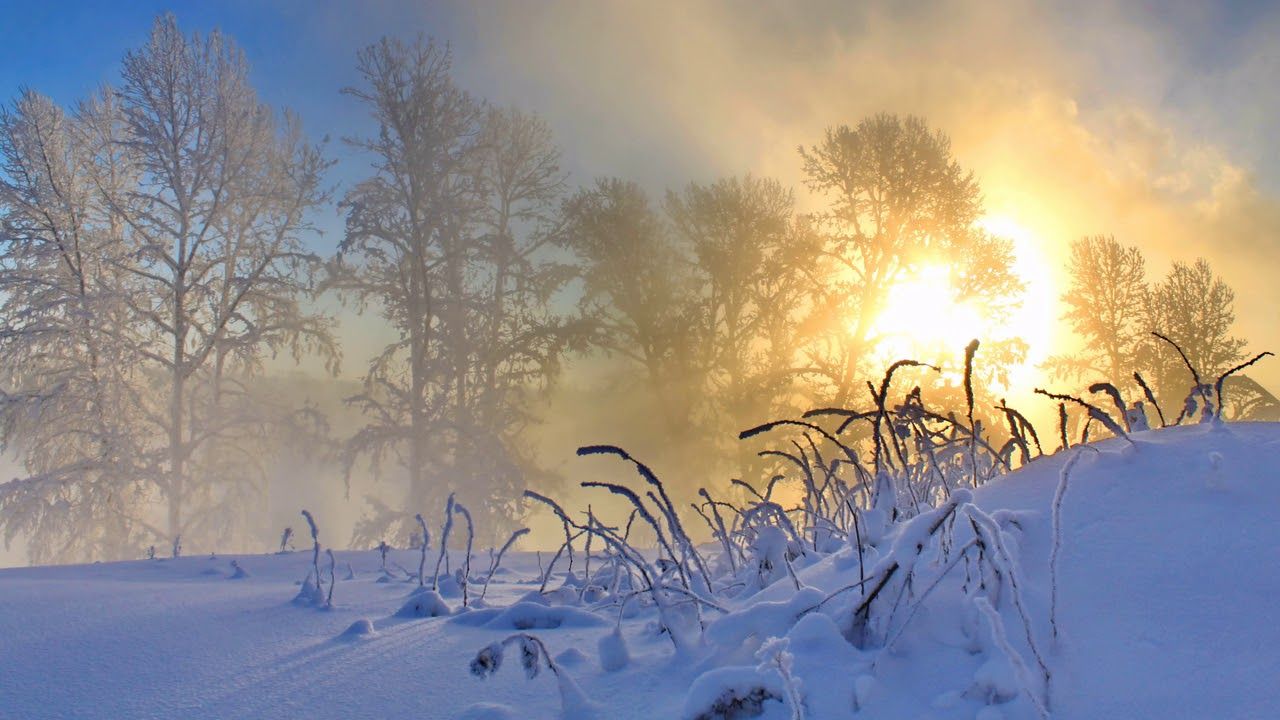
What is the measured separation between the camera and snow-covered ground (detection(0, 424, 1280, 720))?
0.86 meters

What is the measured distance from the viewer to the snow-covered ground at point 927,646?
34.0 inches

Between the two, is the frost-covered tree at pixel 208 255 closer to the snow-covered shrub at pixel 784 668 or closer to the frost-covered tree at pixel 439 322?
the frost-covered tree at pixel 439 322

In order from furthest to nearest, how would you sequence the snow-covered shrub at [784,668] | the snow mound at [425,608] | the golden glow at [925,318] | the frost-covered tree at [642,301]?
the frost-covered tree at [642,301] < the golden glow at [925,318] < the snow mound at [425,608] < the snow-covered shrub at [784,668]

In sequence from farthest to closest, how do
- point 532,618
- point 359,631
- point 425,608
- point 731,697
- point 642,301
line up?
point 642,301 → point 425,608 → point 532,618 → point 359,631 → point 731,697

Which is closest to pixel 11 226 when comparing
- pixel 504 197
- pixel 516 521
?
pixel 504 197

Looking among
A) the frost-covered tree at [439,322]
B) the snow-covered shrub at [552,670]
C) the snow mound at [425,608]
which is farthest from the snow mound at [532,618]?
the frost-covered tree at [439,322]

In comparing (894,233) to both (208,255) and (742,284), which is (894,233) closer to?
(742,284)

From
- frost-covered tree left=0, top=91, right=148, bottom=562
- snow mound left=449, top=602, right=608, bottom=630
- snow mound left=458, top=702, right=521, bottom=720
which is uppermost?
frost-covered tree left=0, top=91, right=148, bottom=562

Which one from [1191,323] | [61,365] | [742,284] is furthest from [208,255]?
[1191,323]

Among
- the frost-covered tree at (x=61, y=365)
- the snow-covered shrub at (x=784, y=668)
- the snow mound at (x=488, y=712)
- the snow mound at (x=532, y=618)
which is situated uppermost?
the frost-covered tree at (x=61, y=365)

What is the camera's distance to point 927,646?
1.03 m

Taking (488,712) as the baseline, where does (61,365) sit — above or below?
above

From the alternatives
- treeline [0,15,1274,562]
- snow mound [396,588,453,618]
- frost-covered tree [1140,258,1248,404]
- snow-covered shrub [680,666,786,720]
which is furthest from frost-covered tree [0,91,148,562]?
frost-covered tree [1140,258,1248,404]

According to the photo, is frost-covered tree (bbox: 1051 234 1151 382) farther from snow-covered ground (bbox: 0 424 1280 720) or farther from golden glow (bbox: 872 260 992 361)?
snow-covered ground (bbox: 0 424 1280 720)
